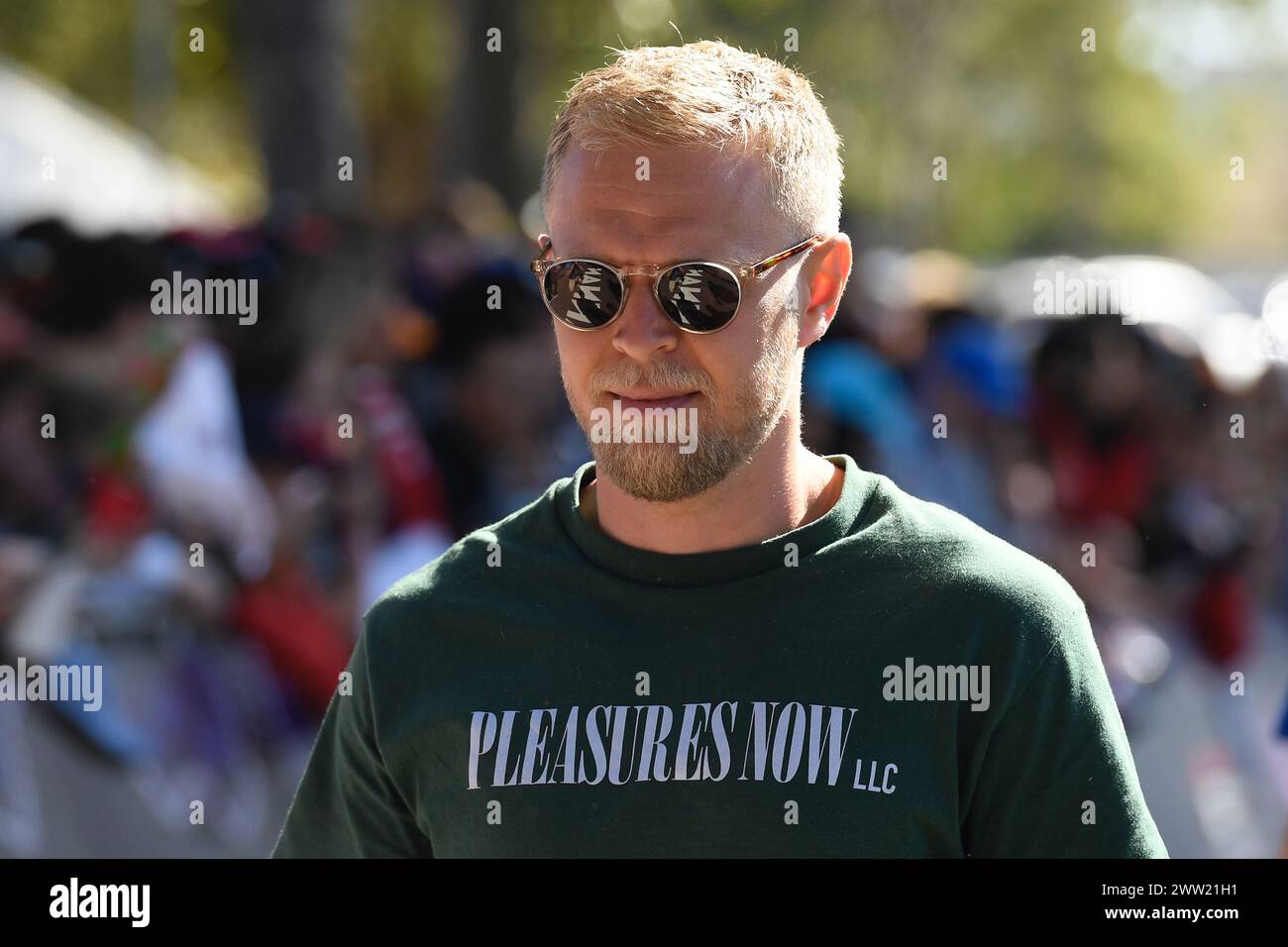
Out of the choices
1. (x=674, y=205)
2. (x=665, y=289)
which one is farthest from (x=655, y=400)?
(x=674, y=205)

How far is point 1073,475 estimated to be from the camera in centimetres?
782

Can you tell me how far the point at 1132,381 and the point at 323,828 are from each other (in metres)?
6.03

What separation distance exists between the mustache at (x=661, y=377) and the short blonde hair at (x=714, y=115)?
0.26m

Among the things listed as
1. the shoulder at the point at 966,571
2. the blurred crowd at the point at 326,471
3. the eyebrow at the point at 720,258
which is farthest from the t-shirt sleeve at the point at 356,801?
the blurred crowd at the point at 326,471

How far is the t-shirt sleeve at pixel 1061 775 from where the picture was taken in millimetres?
2268

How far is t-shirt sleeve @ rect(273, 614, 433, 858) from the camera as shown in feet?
8.42

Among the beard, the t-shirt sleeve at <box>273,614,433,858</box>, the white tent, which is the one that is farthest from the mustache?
the white tent

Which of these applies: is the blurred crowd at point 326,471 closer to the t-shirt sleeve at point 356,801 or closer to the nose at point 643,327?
the t-shirt sleeve at point 356,801

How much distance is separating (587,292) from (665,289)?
0.11m

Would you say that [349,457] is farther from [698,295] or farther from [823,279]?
[698,295]

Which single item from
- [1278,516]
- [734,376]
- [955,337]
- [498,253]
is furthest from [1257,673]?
[734,376]

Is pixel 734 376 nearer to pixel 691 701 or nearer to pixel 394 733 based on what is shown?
pixel 691 701

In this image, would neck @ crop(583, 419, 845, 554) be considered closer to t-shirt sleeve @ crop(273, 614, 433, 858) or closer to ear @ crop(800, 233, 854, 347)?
ear @ crop(800, 233, 854, 347)

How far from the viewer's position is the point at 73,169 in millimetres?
14320
